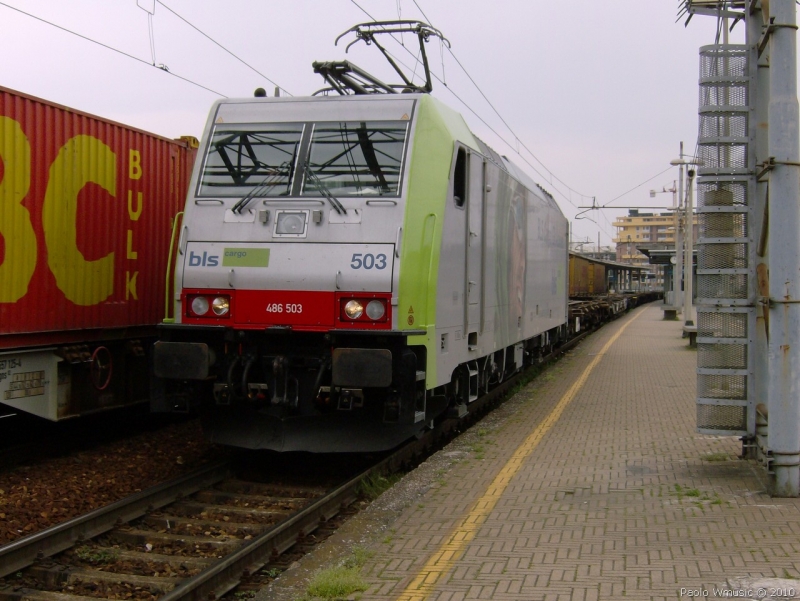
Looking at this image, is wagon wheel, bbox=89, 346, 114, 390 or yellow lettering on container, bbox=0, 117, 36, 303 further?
wagon wheel, bbox=89, 346, 114, 390

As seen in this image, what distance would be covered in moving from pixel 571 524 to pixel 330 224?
3.25 m

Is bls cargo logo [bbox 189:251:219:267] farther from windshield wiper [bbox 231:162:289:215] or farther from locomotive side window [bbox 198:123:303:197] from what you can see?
locomotive side window [bbox 198:123:303:197]

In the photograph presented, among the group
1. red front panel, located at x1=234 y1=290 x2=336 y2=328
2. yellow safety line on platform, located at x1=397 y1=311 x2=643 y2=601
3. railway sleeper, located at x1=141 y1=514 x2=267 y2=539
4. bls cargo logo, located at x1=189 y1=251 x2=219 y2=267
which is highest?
bls cargo logo, located at x1=189 y1=251 x2=219 y2=267

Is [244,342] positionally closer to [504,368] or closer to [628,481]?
[628,481]

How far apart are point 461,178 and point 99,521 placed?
4.61 m

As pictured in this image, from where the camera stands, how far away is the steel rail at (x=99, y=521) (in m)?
5.50

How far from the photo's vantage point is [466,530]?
574 centimetres

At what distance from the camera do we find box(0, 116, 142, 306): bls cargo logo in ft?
25.7

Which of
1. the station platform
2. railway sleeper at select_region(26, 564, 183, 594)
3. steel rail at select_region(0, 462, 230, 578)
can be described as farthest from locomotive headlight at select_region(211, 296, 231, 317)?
railway sleeper at select_region(26, 564, 183, 594)

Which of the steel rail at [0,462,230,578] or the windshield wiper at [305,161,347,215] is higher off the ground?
the windshield wiper at [305,161,347,215]

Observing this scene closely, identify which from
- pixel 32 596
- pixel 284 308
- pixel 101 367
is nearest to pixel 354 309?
pixel 284 308

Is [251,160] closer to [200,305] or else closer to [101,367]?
[200,305]

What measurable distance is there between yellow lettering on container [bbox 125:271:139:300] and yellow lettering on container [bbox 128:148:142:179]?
43.8 inches

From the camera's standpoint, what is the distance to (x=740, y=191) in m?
7.23
